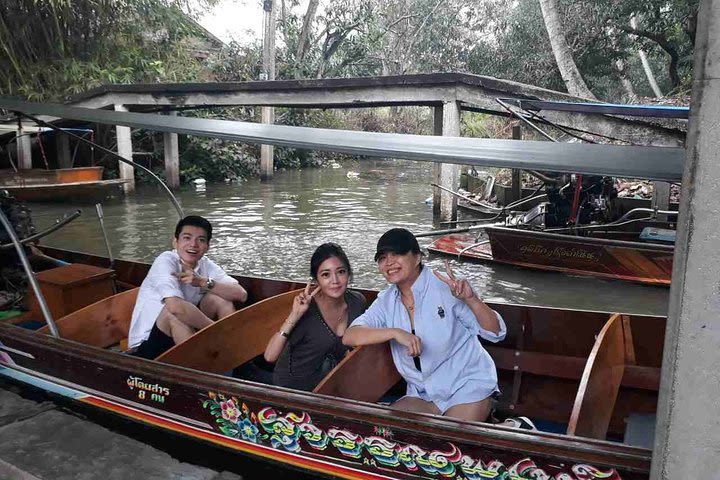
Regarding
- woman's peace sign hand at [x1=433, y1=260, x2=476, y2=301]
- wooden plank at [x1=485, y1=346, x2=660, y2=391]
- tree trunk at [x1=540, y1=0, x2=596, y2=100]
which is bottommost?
wooden plank at [x1=485, y1=346, x2=660, y2=391]

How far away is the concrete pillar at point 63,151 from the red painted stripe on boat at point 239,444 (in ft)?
41.1

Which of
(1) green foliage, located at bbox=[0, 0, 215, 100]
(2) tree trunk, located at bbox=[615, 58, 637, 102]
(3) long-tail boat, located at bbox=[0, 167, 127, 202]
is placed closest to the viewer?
(3) long-tail boat, located at bbox=[0, 167, 127, 202]

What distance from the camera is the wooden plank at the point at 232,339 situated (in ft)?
11.0

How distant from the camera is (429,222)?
1127 centimetres

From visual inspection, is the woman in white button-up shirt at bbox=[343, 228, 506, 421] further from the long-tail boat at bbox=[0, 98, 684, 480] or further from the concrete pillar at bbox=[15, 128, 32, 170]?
the concrete pillar at bbox=[15, 128, 32, 170]

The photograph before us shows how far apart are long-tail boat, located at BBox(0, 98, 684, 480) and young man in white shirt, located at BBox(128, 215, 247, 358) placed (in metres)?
0.22

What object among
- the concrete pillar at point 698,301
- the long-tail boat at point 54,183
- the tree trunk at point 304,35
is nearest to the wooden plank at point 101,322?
the concrete pillar at point 698,301

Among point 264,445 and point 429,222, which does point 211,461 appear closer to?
point 264,445

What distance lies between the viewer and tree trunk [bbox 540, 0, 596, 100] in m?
12.3

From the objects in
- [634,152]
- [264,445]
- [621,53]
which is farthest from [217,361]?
[621,53]

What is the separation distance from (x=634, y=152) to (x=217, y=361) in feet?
8.57

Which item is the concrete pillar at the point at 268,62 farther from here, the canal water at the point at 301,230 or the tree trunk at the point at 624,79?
the tree trunk at the point at 624,79

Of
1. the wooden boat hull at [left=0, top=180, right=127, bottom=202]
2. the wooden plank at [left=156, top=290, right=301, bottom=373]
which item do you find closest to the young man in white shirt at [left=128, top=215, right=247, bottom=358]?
the wooden plank at [left=156, top=290, right=301, bottom=373]

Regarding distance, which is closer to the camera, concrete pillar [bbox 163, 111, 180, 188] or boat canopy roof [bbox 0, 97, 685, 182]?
boat canopy roof [bbox 0, 97, 685, 182]
